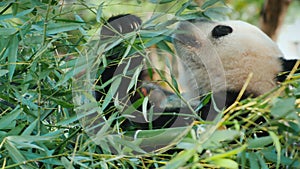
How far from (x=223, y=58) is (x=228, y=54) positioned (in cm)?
2

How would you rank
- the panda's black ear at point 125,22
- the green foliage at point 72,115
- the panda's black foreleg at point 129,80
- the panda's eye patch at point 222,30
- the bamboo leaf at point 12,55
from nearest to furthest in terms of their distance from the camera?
the green foliage at point 72,115 < the bamboo leaf at point 12,55 < the panda's black foreleg at point 129,80 < the panda's black ear at point 125,22 < the panda's eye patch at point 222,30

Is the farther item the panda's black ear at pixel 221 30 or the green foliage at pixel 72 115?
the panda's black ear at pixel 221 30

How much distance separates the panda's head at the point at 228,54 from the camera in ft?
5.07

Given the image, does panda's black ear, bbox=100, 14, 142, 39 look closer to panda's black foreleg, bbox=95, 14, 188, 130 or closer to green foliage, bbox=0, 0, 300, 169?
panda's black foreleg, bbox=95, 14, 188, 130

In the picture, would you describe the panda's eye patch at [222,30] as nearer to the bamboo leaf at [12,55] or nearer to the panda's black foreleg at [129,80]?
the panda's black foreleg at [129,80]

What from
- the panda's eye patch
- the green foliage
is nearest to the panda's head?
the panda's eye patch

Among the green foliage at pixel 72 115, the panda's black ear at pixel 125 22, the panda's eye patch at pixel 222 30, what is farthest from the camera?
the panda's eye patch at pixel 222 30

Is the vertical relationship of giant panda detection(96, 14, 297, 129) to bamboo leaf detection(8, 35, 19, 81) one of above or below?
below

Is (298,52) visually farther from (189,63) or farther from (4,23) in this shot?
(4,23)

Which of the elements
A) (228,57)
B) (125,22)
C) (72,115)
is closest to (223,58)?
(228,57)

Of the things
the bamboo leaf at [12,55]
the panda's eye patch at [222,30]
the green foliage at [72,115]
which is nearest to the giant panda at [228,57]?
the panda's eye patch at [222,30]

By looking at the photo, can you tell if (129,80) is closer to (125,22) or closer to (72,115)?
(125,22)

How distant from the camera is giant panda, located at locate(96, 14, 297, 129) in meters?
1.52

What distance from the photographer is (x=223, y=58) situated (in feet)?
5.34
